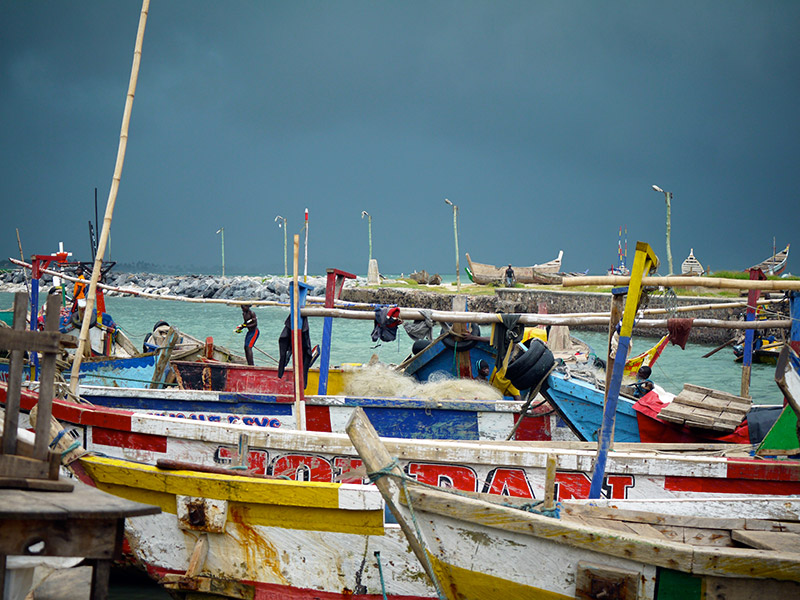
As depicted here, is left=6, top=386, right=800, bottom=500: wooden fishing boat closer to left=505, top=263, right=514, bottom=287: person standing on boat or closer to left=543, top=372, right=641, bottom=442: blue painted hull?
left=543, top=372, right=641, bottom=442: blue painted hull

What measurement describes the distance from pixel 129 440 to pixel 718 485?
5273 mm

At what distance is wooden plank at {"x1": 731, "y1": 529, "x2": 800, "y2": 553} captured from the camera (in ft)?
12.2

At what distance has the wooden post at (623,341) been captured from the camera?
4.32 m

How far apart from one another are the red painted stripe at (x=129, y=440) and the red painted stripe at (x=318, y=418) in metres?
1.71

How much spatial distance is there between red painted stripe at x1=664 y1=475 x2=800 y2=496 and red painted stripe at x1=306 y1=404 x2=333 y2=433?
354 centimetres

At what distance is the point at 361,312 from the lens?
23.2 feet

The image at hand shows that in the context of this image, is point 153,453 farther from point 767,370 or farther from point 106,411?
point 767,370

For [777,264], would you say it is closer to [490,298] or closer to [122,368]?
[490,298]

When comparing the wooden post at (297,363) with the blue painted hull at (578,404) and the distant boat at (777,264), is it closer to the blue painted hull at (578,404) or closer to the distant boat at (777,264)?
the blue painted hull at (578,404)

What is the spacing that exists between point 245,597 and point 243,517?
2.01ft

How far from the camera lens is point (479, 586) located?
3.67m

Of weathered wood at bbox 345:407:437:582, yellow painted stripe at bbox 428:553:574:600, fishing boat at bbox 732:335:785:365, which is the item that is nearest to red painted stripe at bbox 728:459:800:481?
yellow painted stripe at bbox 428:553:574:600

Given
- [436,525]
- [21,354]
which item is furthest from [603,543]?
[21,354]

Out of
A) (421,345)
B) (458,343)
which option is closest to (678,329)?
(458,343)
